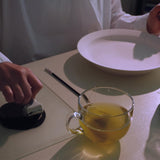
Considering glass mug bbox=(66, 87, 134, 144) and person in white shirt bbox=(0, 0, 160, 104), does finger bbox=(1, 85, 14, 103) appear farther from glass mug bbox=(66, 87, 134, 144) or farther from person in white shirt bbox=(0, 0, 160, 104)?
person in white shirt bbox=(0, 0, 160, 104)

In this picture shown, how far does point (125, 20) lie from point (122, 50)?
1.07 feet

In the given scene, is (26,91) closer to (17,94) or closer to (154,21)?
(17,94)

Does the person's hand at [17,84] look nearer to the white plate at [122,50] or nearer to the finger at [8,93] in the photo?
the finger at [8,93]

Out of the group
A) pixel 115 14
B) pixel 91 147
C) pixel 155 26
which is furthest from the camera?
pixel 115 14

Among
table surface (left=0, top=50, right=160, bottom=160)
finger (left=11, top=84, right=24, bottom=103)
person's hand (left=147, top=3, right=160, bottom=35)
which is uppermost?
finger (left=11, top=84, right=24, bottom=103)

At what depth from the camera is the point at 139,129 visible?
552 millimetres

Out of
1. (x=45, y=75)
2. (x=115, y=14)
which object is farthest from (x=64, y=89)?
(x=115, y=14)

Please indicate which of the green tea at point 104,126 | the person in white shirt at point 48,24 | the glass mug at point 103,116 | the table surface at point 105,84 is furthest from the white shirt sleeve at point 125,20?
the green tea at point 104,126

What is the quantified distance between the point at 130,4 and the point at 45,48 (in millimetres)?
1626

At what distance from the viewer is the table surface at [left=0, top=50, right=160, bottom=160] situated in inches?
19.5

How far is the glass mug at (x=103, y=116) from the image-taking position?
47 centimetres

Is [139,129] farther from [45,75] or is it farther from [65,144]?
[45,75]

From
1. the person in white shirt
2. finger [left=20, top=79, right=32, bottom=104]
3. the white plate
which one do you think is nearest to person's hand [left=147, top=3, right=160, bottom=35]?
the person in white shirt

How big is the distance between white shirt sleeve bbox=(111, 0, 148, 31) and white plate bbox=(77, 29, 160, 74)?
0.17m
